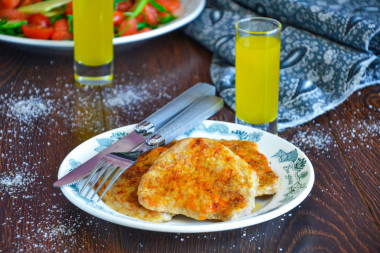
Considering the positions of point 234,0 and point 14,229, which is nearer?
point 14,229

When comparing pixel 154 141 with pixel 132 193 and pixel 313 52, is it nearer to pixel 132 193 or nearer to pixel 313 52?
pixel 132 193

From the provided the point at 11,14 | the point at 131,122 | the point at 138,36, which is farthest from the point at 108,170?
the point at 11,14

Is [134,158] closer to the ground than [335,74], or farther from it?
farther from it

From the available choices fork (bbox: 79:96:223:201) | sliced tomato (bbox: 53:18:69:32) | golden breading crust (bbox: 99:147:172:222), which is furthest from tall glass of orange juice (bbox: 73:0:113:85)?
golden breading crust (bbox: 99:147:172:222)

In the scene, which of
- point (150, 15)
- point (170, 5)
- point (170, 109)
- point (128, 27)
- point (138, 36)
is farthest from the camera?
point (170, 5)

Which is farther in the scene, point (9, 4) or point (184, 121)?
point (9, 4)

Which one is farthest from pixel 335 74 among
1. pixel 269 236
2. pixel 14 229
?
pixel 14 229

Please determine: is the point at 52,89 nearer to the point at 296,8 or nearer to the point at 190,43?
the point at 190,43
